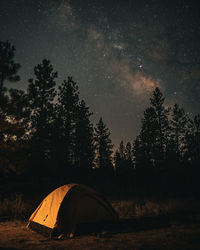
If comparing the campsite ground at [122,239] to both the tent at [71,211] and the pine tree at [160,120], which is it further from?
the pine tree at [160,120]

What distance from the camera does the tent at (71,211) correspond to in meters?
7.01

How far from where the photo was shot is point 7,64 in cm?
1575

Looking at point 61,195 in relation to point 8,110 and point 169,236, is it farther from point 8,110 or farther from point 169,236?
point 8,110

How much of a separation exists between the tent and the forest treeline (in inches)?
290

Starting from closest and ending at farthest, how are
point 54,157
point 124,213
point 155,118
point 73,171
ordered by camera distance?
point 124,213 → point 73,171 → point 54,157 → point 155,118

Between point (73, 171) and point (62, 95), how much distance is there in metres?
14.2

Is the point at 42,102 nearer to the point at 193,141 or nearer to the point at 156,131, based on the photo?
the point at 156,131

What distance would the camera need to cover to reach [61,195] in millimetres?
7625

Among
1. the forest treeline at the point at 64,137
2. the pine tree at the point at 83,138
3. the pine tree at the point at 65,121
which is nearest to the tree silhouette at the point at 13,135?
the forest treeline at the point at 64,137

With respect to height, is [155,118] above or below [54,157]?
above

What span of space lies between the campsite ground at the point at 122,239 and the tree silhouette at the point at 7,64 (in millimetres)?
11520

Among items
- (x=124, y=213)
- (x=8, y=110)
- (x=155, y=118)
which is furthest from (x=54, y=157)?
(x=124, y=213)

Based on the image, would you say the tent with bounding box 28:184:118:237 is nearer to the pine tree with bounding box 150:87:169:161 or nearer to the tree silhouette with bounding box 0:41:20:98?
the tree silhouette with bounding box 0:41:20:98

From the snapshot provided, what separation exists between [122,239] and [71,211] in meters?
2.05
